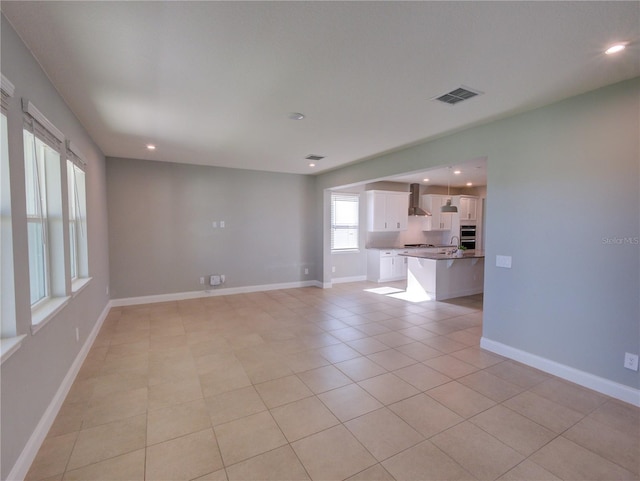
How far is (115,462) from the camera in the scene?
188 centimetres

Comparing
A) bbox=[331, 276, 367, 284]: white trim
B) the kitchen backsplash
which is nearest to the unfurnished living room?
bbox=[331, 276, 367, 284]: white trim

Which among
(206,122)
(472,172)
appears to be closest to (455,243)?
(472,172)

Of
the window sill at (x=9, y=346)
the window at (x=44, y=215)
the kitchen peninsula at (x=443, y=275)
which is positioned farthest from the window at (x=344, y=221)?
the window sill at (x=9, y=346)

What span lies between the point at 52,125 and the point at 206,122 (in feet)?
4.66

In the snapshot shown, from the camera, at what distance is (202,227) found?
20.0 ft

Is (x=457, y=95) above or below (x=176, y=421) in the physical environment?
above

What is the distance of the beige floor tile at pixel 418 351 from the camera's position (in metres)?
3.41

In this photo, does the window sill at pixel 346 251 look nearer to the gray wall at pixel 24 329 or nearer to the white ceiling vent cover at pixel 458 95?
the white ceiling vent cover at pixel 458 95

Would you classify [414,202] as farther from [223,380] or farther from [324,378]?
[223,380]

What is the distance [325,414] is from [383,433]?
0.47 metres

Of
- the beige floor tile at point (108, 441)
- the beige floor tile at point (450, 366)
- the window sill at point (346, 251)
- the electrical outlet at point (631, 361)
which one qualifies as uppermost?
the window sill at point (346, 251)

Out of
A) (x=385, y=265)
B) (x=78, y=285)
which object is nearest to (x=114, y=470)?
(x=78, y=285)

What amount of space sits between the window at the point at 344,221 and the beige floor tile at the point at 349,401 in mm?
5197

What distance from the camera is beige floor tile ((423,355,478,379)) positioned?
3023 mm
